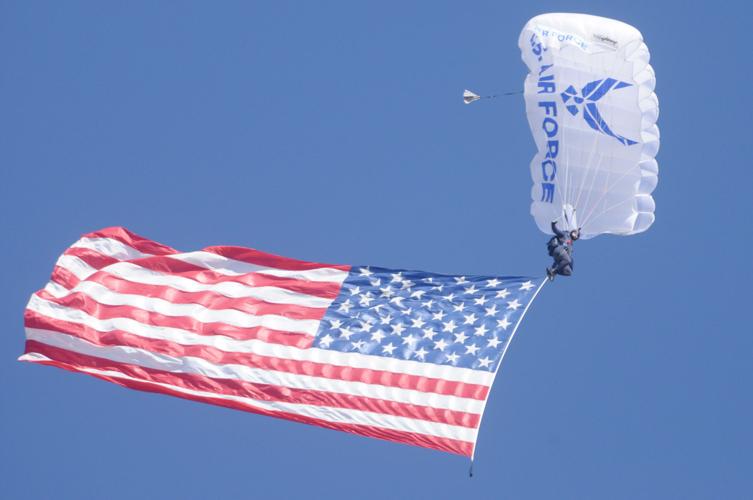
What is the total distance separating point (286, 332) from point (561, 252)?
4568 mm

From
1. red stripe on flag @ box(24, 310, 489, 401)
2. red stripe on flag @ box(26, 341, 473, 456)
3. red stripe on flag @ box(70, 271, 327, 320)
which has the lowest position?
red stripe on flag @ box(26, 341, 473, 456)

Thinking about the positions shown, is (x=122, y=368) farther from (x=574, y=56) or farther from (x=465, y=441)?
(x=574, y=56)

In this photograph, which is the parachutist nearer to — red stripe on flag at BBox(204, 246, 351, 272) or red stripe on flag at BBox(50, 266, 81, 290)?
red stripe on flag at BBox(204, 246, 351, 272)

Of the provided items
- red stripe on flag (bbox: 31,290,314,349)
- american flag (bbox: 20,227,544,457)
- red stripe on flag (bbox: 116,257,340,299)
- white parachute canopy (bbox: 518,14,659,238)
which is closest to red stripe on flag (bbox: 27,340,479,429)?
american flag (bbox: 20,227,544,457)

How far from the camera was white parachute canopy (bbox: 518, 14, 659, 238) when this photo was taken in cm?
2866

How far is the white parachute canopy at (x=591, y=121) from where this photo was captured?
94.0 feet

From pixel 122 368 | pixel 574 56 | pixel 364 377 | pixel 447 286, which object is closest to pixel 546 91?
pixel 574 56

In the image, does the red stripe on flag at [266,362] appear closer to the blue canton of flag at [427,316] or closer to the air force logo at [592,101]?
the blue canton of flag at [427,316]

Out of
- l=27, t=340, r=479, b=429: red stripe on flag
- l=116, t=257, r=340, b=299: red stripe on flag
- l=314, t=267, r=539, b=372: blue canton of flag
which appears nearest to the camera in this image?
l=27, t=340, r=479, b=429: red stripe on flag

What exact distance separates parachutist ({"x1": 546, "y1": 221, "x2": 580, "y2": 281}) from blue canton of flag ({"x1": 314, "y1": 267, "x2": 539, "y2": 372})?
1.45 feet

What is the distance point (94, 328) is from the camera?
2853 centimetres

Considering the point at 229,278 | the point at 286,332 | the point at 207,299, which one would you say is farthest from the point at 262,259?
the point at 286,332

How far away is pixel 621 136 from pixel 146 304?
818cm

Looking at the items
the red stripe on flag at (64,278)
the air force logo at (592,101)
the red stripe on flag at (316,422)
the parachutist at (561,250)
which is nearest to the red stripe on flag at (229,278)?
the red stripe on flag at (64,278)
